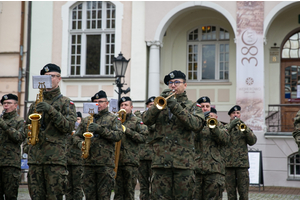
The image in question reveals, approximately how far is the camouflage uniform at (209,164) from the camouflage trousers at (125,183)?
1.64 meters

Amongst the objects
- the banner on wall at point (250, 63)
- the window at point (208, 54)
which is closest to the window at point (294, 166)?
the banner on wall at point (250, 63)

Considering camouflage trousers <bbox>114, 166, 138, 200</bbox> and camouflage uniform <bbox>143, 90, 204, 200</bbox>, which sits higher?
camouflage uniform <bbox>143, 90, 204, 200</bbox>

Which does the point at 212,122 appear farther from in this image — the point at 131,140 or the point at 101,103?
the point at 131,140

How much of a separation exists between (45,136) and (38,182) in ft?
2.17

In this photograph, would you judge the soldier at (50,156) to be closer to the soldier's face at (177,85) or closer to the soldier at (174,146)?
the soldier at (174,146)

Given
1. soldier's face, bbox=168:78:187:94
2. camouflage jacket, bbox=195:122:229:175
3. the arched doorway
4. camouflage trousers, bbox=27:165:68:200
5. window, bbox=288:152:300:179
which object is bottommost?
window, bbox=288:152:300:179

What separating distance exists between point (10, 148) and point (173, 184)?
3.89m

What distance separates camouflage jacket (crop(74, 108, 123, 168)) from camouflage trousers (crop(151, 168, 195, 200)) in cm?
195

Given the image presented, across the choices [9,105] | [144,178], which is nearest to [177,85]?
[9,105]

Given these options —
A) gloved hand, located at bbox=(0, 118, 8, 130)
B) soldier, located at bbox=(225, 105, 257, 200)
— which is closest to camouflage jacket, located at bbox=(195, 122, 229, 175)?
soldier, located at bbox=(225, 105, 257, 200)

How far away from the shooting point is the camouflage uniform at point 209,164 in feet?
27.7

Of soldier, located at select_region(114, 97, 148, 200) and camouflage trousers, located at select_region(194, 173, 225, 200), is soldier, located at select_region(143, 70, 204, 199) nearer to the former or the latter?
camouflage trousers, located at select_region(194, 173, 225, 200)

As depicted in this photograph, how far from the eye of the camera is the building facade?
17.7 m

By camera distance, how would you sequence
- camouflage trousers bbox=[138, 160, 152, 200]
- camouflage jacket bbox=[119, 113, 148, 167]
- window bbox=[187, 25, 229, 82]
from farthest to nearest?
window bbox=[187, 25, 229, 82] → camouflage trousers bbox=[138, 160, 152, 200] → camouflage jacket bbox=[119, 113, 148, 167]
